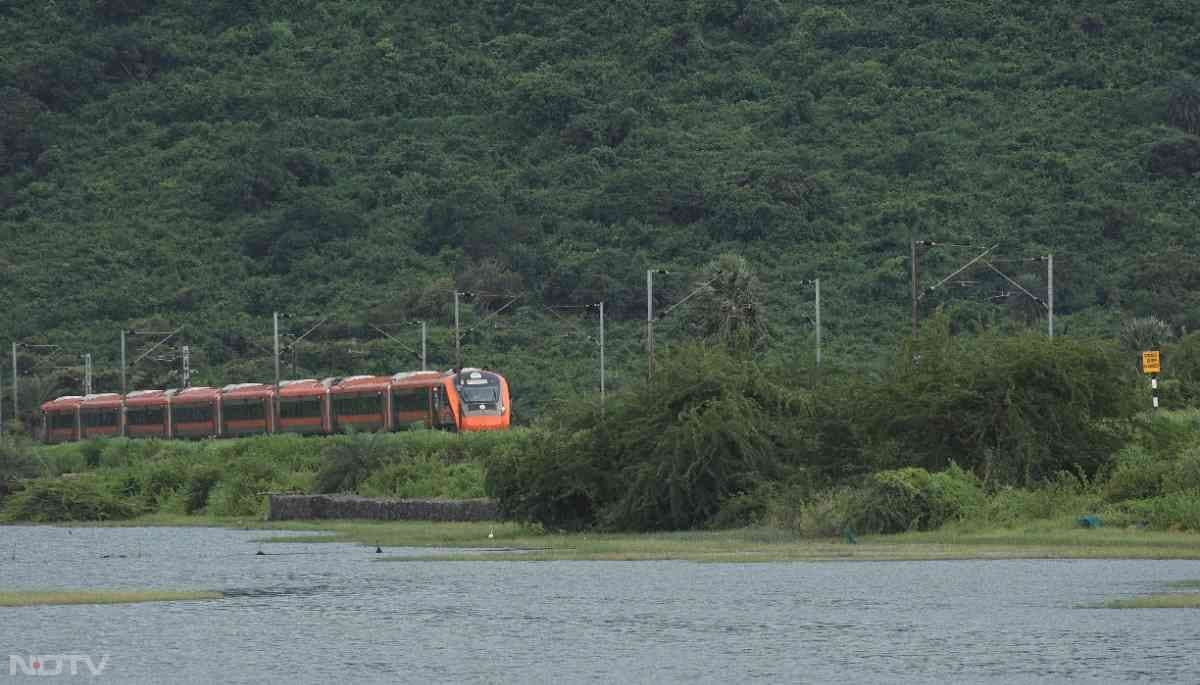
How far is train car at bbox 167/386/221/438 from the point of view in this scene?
9288 cm

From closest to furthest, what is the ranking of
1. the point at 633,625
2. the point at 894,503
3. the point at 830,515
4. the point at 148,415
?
the point at 633,625 < the point at 894,503 < the point at 830,515 < the point at 148,415

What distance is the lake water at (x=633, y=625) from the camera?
20266 mm

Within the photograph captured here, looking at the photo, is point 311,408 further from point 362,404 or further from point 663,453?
point 663,453

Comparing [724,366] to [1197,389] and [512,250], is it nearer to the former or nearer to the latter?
[1197,389]

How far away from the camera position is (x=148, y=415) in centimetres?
9688

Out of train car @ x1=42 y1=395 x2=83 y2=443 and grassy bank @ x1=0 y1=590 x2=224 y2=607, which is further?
train car @ x1=42 y1=395 x2=83 y2=443

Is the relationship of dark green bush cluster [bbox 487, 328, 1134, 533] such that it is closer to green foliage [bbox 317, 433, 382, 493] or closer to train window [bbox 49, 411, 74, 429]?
green foliage [bbox 317, 433, 382, 493]

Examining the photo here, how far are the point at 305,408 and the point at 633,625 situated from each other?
6429 centimetres

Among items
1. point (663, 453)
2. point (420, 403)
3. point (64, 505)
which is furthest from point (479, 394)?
point (663, 453)

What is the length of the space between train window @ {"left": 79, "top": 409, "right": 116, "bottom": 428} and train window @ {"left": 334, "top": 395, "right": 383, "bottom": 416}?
16.5 m

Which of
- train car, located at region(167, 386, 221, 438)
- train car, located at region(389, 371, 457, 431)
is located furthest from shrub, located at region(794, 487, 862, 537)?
train car, located at region(167, 386, 221, 438)

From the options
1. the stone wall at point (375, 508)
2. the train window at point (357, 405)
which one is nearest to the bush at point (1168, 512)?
the stone wall at point (375, 508)

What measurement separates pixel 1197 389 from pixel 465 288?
9006 cm

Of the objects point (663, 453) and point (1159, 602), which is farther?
point (663, 453)
